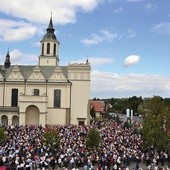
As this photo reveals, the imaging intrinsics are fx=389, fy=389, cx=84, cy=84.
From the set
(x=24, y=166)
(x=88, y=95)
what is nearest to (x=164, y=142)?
(x=24, y=166)

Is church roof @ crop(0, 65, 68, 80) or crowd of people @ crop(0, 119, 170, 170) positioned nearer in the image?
crowd of people @ crop(0, 119, 170, 170)

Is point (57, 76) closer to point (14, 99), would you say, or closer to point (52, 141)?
point (14, 99)

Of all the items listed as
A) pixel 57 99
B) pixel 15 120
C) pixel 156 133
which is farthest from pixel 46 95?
pixel 156 133

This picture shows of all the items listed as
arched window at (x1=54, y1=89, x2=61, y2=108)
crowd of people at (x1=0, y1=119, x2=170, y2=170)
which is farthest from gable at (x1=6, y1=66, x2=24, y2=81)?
crowd of people at (x1=0, y1=119, x2=170, y2=170)

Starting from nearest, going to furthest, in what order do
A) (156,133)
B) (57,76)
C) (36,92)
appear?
(156,133), (57,76), (36,92)

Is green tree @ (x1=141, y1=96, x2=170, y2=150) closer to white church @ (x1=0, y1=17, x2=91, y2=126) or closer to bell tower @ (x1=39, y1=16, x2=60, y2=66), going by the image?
white church @ (x1=0, y1=17, x2=91, y2=126)

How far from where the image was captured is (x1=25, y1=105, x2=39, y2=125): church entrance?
208 feet

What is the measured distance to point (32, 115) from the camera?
63.5m

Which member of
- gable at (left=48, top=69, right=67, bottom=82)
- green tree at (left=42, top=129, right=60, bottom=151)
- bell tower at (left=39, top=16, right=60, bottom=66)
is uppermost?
bell tower at (left=39, top=16, right=60, bottom=66)

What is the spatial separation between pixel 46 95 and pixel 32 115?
13.3 ft

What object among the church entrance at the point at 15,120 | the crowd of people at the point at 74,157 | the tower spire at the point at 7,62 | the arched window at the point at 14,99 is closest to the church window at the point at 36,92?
the arched window at the point at 14,99

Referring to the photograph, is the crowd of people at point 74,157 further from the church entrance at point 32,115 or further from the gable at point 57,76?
the gable at point 57,76

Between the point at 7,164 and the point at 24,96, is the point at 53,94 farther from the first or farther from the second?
the point at 7,164

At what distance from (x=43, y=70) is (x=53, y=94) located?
5.41m
